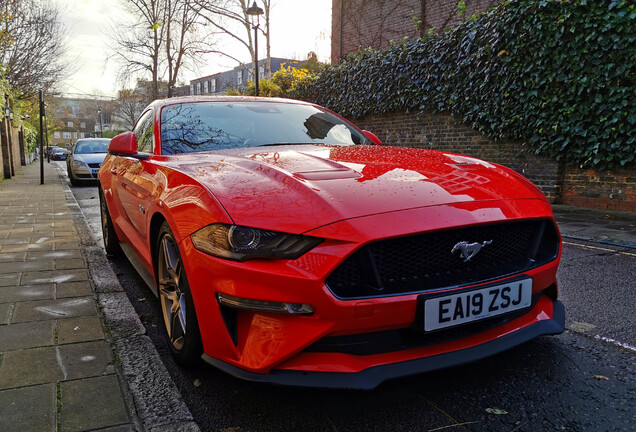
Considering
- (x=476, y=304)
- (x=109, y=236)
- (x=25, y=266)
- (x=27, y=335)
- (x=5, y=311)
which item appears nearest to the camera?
(x=476, y=304)

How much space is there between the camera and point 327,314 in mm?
1682

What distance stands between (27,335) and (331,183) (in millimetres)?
2029

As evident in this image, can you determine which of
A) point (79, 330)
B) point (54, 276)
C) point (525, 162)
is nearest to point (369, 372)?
point (79, 330)

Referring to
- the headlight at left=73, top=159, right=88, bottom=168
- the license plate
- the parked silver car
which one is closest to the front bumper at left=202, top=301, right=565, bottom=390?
the license plate

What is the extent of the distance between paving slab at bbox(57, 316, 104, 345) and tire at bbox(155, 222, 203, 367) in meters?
0.44

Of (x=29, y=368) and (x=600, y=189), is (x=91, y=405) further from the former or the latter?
(x=600, y=189)

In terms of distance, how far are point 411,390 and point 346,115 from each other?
12.0m

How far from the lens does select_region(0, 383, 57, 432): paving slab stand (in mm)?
1818

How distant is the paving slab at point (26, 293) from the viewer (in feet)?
11.1

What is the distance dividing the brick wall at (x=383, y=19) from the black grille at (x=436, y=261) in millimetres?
12596

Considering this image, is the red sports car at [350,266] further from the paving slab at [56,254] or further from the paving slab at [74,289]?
the paving slab at [56,254]

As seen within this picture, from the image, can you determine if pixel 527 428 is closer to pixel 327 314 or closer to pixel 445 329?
pixel 445 329

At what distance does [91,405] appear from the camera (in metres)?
1.97

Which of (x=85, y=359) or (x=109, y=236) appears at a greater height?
(x=109, y=236)
